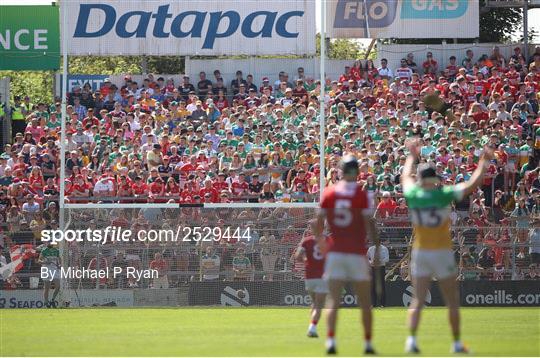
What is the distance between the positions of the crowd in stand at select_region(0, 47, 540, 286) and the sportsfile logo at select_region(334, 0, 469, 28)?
2687 mm

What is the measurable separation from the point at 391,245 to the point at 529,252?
3286 millimetres

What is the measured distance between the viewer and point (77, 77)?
39.5 m

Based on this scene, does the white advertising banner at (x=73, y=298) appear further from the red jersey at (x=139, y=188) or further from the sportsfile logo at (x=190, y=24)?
the sportsfile logo at (x=190, y=24)

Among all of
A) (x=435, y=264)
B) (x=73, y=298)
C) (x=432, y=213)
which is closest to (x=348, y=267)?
(x=435, y=264)

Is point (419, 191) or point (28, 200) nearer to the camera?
point (419, 191)

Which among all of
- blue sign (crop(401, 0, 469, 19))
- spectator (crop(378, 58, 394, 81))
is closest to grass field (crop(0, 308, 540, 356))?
spectator (crop(378, 58, 394, 81))

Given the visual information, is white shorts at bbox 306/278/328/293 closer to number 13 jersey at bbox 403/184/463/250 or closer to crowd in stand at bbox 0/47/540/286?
number 13 jersey at bbox 403/184/463/250

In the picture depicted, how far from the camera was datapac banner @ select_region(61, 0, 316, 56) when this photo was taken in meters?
36.2

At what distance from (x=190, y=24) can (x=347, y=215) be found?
24.4m

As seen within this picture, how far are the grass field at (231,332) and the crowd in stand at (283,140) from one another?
12.8ft

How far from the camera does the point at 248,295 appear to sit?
27750 mm

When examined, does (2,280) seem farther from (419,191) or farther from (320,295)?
(419,191)

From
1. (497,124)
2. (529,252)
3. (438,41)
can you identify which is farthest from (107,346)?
(438,41)

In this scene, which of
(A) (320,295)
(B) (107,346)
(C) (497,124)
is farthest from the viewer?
(C) (497,124)
